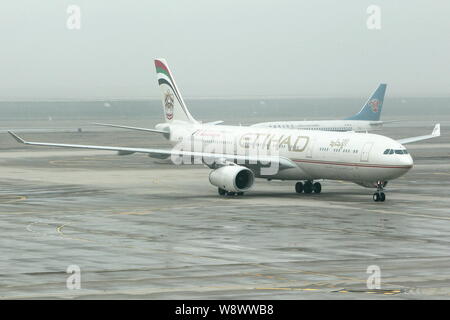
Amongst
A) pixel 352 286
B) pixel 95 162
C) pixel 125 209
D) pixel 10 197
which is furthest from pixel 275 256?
pixel 95 162

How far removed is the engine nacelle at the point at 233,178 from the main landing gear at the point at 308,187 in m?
3.75

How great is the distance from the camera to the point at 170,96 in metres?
73.2

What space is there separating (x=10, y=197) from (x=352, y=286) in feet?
110

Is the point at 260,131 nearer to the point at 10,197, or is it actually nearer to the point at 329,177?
the point at 329,177

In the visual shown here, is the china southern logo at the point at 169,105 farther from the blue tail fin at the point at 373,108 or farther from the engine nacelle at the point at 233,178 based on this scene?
the blue tail fin at the point at 373,108

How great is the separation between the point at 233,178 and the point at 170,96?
56.9ft

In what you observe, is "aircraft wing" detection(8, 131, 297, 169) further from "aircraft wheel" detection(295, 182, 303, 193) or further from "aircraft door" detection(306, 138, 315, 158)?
"aircraft wheel" detection(295, 182, 303, 193)

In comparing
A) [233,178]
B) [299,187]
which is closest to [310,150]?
[299,187]

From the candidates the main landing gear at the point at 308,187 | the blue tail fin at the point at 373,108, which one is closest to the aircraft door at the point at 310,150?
the main landing gear at the point at 308,187

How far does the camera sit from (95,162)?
9106 cm

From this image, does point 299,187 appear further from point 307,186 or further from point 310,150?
point 310,150

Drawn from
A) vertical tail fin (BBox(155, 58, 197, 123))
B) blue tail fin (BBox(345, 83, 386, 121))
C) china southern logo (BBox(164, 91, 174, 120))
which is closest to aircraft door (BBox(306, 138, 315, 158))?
vertical tail fin (BBox(155, 58, 197, 123))

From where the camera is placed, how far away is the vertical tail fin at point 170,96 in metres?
72.5

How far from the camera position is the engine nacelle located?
57781 mm
